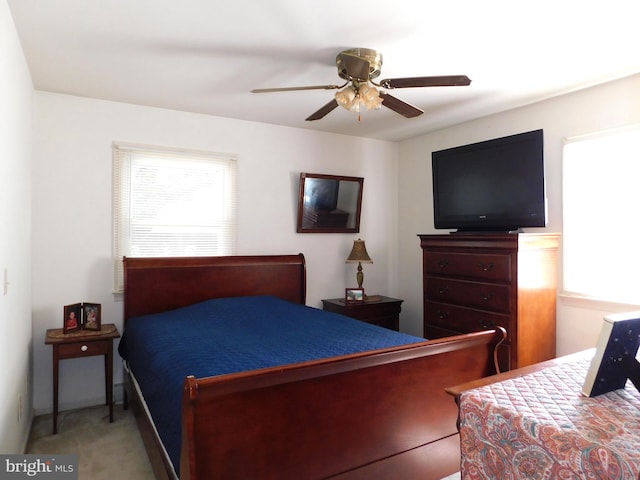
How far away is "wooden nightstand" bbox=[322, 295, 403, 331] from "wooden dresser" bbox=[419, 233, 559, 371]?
0.76 meters

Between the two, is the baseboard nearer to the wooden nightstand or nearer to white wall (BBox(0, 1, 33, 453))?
white wall (BBox(0, 1, 33, 453))

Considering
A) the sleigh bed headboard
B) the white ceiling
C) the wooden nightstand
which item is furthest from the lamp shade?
the white ceiling

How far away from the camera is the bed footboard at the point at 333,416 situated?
153cm

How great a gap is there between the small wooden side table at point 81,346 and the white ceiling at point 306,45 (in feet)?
5.80

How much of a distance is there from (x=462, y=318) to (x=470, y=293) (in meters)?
0.22

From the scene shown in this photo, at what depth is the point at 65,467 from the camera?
1960 mm

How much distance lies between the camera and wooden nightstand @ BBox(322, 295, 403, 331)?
159 inches

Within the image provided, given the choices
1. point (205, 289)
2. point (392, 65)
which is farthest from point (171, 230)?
point (392, 65)

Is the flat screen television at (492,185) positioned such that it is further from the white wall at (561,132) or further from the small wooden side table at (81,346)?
the small wooden side table at (81,346)

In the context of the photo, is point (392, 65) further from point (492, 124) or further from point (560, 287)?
point (560, 287)

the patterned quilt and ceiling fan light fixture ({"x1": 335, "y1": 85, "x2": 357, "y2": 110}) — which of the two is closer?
the patterned quilt

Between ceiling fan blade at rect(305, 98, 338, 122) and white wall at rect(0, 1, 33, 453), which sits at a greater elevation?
ceiling fan blade at rect(305, 98, 338, 122)

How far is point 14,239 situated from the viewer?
7.39 ft

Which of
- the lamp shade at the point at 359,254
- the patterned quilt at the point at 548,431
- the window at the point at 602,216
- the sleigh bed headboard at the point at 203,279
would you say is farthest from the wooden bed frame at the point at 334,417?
the lamp shade at the point at 359,254
